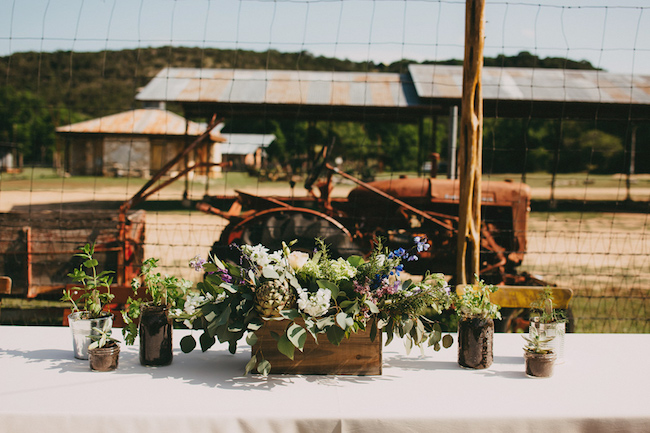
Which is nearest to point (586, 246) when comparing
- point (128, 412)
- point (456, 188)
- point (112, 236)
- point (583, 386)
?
point (456, 188)

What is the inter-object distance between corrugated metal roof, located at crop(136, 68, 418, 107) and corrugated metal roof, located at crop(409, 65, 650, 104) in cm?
44

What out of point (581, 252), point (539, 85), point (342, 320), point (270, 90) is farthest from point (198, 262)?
point (539, 85)

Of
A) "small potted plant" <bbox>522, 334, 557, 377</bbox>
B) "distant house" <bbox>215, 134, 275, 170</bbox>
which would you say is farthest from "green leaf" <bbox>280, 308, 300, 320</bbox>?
"distant house" <bbox>215, 134, 275, 170</bbox>

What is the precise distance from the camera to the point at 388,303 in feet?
4.84

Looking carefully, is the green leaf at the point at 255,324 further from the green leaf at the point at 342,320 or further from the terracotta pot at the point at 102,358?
the terracotta pot at the point at 102,358

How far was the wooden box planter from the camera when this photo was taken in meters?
1.48

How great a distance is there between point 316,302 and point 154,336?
0.51 metres

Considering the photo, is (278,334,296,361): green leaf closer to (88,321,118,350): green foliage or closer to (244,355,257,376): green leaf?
(244,355,257,376): green leaf

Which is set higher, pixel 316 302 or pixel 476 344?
pixel 316 302

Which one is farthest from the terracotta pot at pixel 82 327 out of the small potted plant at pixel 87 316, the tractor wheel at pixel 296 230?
the tractor wheel at pixel 296 230

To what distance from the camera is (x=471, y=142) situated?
2.53 metres

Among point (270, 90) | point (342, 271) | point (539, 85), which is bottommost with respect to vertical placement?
point (342, 271)

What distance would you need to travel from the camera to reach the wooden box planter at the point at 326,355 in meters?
1.48

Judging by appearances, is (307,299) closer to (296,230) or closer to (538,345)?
(538,345)
